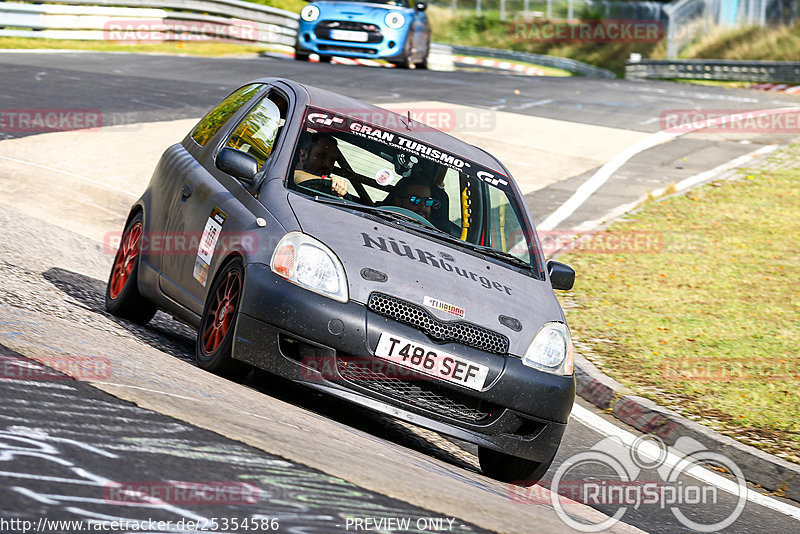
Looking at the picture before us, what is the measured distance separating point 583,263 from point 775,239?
2878 mm

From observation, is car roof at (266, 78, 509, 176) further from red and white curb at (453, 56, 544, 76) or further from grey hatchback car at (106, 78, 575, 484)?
red and white curb at (453, 56, 544, 76)

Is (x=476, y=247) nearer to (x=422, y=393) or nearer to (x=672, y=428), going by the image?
(x=422, y=393)

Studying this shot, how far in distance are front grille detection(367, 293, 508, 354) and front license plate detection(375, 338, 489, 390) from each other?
0.09 m

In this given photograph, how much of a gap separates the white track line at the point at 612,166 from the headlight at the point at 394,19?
→ 705cm

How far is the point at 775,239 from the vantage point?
44.2 feet

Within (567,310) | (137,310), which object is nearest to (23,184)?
(137,310)

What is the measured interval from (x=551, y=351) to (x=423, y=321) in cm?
78

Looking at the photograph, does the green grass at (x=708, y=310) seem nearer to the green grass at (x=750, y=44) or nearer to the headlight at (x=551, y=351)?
the headlight at (x=551, y=351)

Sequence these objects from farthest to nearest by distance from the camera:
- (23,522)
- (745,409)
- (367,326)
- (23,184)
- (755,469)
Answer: (23,184) → (745,409) → (755,469) → (367,326) → (23,522)

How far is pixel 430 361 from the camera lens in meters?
5.78

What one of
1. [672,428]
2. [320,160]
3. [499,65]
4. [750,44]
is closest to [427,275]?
[320,160]

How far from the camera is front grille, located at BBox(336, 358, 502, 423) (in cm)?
576

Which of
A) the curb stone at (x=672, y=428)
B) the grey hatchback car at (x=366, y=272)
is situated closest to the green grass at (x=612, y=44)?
the curb stone at (x=672, y=428)

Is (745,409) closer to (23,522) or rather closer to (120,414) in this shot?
(120,414)
